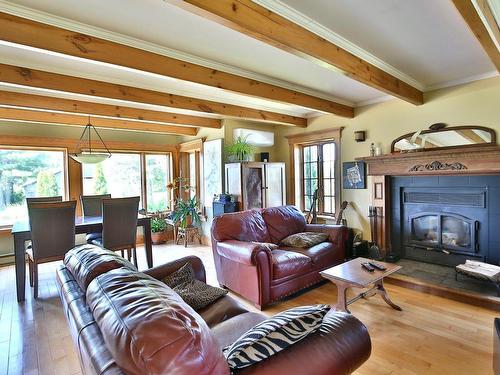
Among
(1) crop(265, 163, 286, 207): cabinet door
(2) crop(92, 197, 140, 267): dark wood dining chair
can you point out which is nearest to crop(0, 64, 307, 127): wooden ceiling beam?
(1) crop(265, 163, 286, 207): cabinet door

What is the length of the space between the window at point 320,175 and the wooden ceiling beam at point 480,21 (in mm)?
2860

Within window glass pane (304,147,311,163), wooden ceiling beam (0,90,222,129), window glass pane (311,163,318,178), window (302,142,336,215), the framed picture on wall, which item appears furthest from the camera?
window glass pane (304,147,311,163)

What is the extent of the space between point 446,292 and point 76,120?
5.72 m

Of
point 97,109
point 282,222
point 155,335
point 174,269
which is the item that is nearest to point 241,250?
point 174,269

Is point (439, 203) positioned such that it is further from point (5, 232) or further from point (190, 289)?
point (5, 232)

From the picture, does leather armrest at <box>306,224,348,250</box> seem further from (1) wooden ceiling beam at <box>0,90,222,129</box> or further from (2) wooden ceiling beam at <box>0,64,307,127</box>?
(1) wooden ceiling beam at <box>0,90,222,129</box>

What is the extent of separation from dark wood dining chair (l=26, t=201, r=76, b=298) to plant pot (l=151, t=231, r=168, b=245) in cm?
249

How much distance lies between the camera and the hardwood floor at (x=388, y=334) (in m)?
2.04

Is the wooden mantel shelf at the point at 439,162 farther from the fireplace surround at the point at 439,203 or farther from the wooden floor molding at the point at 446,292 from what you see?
the wooden floor molding at the point at 446,292

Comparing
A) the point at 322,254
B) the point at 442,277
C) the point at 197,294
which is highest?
the point at 197,294

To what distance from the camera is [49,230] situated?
3375 millimetres

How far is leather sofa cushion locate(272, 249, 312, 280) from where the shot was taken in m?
2.95

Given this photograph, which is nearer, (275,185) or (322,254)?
(322,254)

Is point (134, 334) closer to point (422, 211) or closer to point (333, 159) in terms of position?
point (422, 211)
